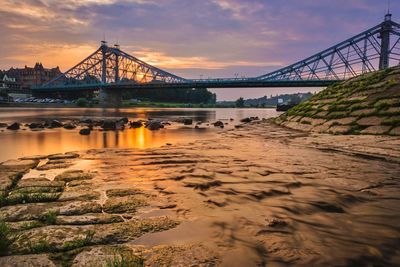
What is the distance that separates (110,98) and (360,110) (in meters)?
87.4

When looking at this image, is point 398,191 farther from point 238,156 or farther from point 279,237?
point 238,156

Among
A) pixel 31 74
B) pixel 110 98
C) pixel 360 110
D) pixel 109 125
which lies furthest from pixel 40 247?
pixel 31 74

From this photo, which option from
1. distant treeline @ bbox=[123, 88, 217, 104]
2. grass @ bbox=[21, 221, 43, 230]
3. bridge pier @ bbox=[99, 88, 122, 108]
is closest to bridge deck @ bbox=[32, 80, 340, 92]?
bridge pier @ bbox=[99, 88, 122, 108]

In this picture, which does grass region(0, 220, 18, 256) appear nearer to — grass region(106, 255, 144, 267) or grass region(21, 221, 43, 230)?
grass region(21, 221, 43, 230)

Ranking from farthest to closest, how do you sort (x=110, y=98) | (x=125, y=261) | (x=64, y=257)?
(x=110, y=98) → (x=64, y=257) → (x=125, y=261)

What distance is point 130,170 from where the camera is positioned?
6.81 metres

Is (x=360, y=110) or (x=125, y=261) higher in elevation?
(x=360, y=110)

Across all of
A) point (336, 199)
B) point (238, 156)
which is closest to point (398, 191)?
point (336, 199)

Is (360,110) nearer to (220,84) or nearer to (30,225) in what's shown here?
(30,225)

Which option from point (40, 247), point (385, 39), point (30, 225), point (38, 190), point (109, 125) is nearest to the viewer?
point (40, 247)

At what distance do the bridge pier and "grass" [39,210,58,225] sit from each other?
8848 cm

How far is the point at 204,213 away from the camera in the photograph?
4.02 meters

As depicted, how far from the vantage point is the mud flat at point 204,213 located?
9.37 ft

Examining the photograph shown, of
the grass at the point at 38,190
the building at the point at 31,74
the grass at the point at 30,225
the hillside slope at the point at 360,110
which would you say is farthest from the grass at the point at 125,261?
the building at the point at 31,74
